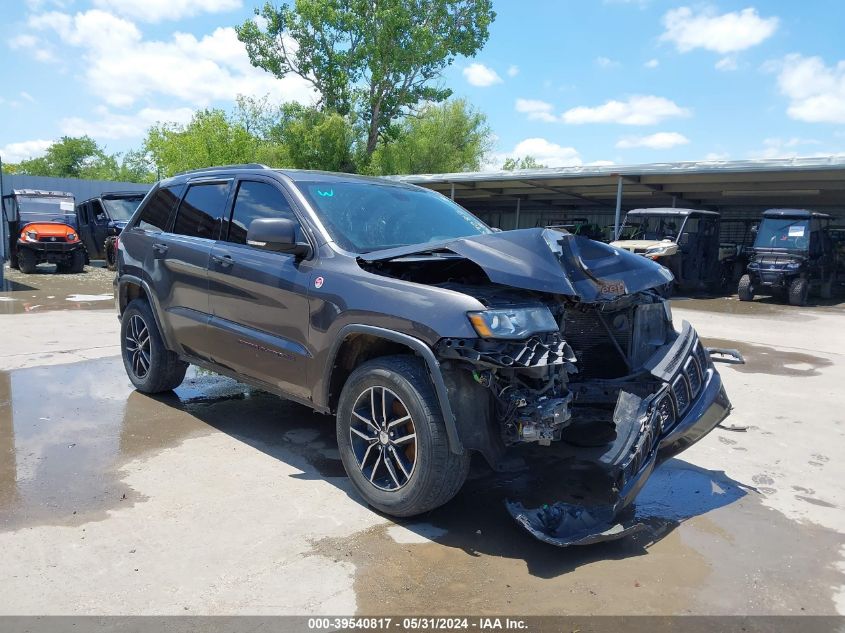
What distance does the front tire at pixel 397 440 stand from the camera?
11.1 ft

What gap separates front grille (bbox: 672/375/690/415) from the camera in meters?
3.73

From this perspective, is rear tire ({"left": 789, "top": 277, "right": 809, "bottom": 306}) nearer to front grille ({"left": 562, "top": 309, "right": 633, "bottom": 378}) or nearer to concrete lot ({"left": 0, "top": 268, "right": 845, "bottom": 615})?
concrete lot ({"left": 0, "top": 268, "right": 845, "bottom": 615})

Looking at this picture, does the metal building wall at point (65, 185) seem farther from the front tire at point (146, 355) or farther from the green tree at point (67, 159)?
the green tree at point (67, 159)

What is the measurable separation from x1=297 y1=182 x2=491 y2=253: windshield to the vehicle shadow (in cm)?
154

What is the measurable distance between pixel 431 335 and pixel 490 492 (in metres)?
1.30

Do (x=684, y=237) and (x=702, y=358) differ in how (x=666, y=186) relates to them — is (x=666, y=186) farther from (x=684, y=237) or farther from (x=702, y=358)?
(x=702, y=358)

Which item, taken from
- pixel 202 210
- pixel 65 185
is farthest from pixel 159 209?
pixel 65 185

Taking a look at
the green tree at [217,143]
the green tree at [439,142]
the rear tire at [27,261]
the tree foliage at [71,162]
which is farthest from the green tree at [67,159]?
the rear tire at [27,261]

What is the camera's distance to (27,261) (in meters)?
18.2

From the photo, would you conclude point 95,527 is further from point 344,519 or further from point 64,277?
point 64,277

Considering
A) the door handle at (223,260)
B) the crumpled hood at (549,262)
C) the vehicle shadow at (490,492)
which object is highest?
the crumpled hood at (549,262)

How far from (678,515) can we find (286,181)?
10.5 feet

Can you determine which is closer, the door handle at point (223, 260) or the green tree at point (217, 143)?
the door handle at point (223, 260)

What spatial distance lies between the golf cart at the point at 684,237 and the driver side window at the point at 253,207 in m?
13.6
